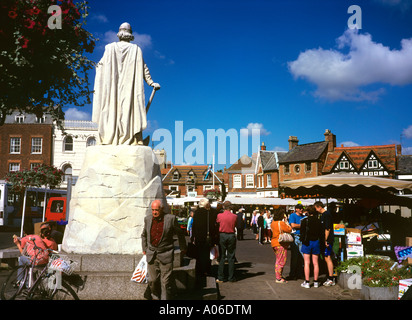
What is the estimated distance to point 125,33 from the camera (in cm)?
845

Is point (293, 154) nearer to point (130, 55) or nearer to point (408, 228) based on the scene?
point (408, 228)

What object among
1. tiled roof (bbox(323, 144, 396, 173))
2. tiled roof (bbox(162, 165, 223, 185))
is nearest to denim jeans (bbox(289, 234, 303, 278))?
tiled roof (bbox(323, 144, 396, 173))

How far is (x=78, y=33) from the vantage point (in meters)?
12.1

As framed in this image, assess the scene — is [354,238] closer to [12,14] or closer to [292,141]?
[12,14]

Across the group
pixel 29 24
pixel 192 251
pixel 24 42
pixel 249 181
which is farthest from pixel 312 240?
pixel 249 181

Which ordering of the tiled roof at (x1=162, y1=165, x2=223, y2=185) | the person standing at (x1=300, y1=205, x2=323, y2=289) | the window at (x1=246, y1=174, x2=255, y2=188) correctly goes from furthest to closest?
1. the tiled roof at (x1=162, y1=165, x2=223, y2=185)
2. the window at (x1=246, y1=174, x2=255, y2=188)
3. the person standing at (x1=300, y1=205, x2=323, y2=289)

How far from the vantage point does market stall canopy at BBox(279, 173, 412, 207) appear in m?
10.2

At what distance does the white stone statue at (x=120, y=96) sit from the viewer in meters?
8.09

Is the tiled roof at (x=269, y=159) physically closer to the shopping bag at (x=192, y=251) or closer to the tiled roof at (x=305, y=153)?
the tiled roof at (x=305, y=153)

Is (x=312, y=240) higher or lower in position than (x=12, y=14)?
lower

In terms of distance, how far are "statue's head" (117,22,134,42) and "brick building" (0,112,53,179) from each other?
37431 mm

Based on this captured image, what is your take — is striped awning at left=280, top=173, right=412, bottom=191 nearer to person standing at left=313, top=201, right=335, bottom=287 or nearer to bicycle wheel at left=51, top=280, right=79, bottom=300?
person standing at left=313, top=201, right=335, bottom=287

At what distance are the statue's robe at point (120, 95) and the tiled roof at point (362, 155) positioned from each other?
40.8 meters

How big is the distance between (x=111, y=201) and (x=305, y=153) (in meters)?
44.5
